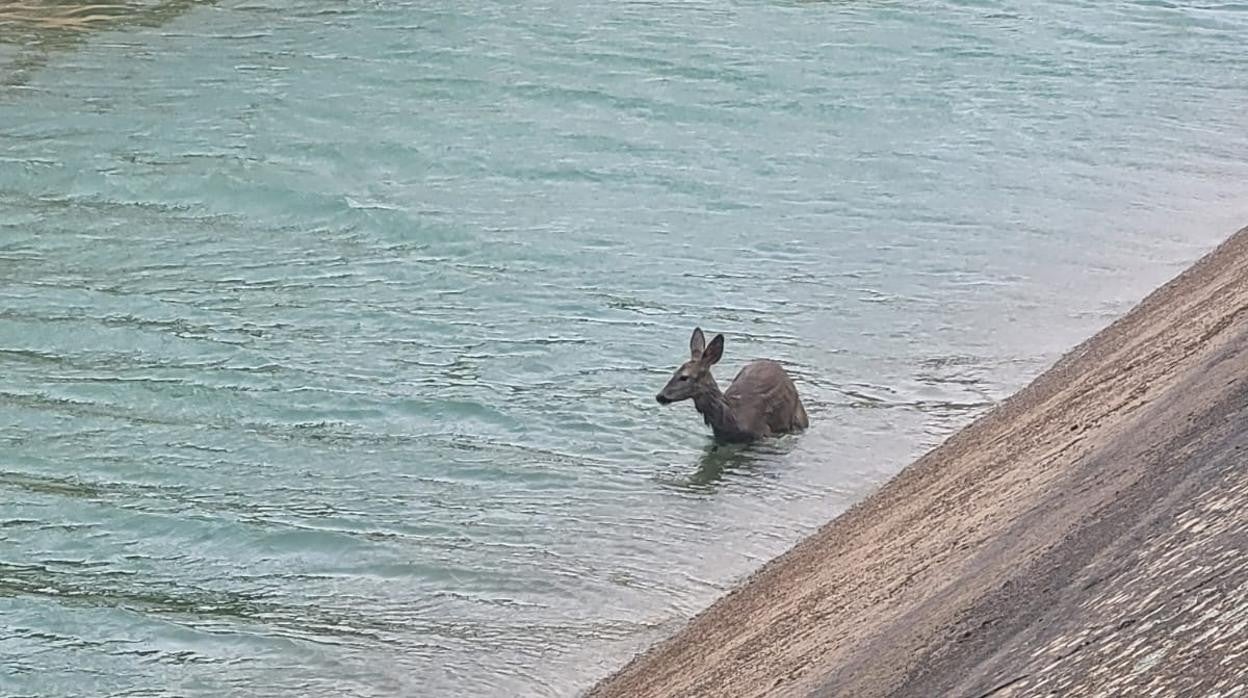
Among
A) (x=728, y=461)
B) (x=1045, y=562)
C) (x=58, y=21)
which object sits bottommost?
(x=728, y=461)

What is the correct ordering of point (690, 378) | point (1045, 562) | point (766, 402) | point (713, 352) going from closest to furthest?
point (1045, 562) → point (766, 402) → point (690, 378) → point (713, 352)

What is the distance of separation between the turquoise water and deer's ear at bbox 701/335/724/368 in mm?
496

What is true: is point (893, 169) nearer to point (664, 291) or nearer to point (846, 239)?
point (846, 239)

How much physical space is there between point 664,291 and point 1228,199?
19.2ft

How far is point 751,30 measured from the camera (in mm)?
26672

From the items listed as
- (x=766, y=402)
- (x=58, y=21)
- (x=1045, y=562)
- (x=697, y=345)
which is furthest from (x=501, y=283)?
(x=58, y=21)

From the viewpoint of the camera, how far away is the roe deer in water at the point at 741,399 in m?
13.1

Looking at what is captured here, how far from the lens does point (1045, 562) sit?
6566 millimetres

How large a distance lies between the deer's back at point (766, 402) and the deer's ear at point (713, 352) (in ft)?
0.68

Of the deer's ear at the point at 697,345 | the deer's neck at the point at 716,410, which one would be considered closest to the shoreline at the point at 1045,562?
the deer's neck at the point at 716,410

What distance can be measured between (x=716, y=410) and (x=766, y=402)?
32cm

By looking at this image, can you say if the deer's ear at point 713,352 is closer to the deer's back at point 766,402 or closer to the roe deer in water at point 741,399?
the roe deer in water at point 741,399

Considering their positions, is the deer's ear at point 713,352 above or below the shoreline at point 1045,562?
below

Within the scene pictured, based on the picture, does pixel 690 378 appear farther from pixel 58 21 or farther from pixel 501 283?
pixel 58 21
